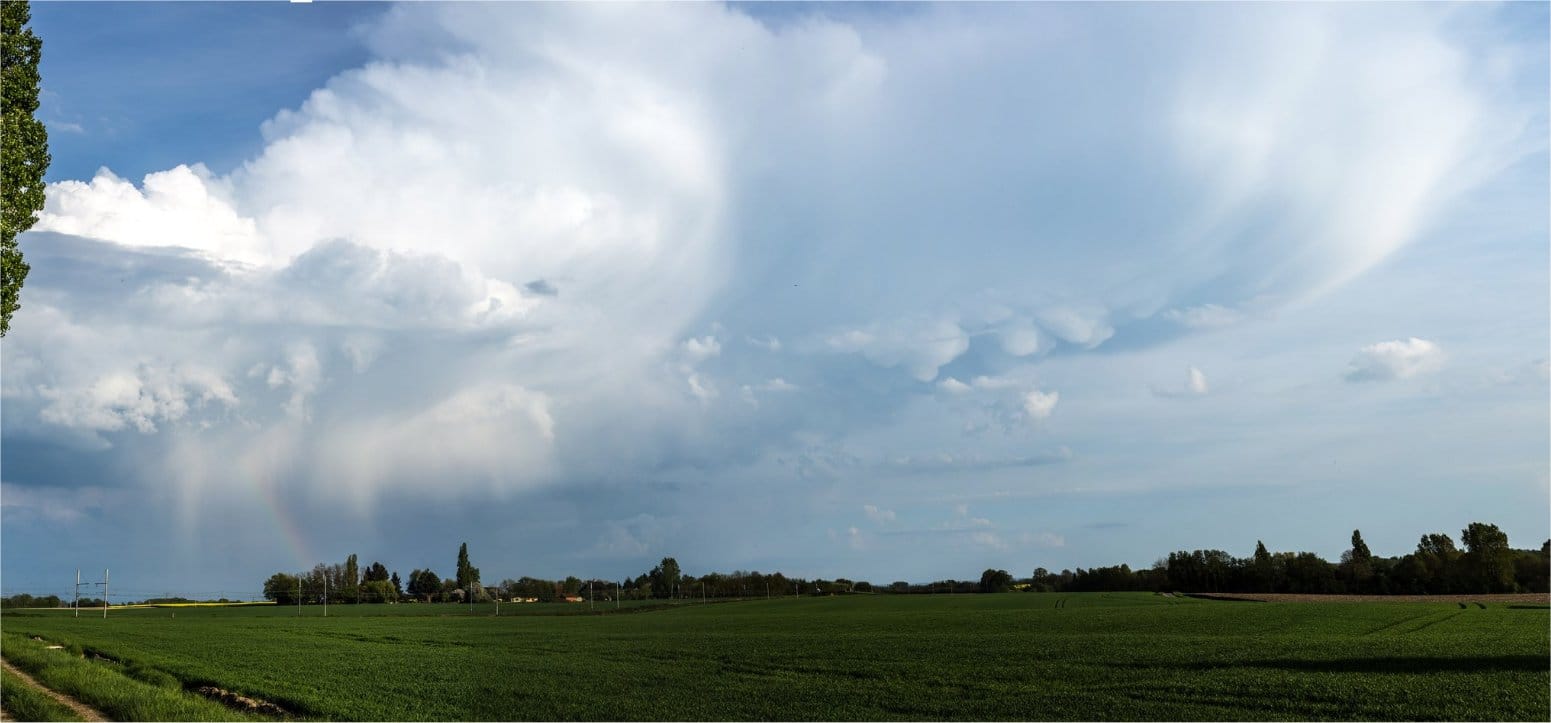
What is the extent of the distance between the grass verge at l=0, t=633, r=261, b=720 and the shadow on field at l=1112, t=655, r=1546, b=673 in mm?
28528

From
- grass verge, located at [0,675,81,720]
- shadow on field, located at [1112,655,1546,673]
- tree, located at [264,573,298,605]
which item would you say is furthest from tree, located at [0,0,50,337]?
tree, located at [264,573,298,605]

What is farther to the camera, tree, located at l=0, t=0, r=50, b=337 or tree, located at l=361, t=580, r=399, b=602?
tree, located at l=361, t=580, r=399, b=602

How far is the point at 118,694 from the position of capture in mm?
24969

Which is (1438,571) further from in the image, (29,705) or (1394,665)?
(29,705)

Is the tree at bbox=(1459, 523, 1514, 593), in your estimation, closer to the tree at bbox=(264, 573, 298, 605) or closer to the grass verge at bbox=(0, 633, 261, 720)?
the grass verge at bbox=(0, 633, 261, 720)

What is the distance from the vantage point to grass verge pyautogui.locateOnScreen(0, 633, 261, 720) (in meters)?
23.2

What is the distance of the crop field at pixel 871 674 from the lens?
25.8 meters

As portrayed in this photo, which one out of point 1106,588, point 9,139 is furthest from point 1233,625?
point 1106,588

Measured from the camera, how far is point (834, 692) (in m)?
29.1

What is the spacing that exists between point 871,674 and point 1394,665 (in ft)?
58.3

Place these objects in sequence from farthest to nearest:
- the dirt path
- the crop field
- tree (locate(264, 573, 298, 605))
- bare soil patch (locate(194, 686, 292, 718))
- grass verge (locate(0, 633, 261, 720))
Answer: tree (locate(264, 573, 298, 605)) → bare soil patch (locate(194, 686, 292, 718)) → the crop field → grass verge (locate(0, 633, 261, 720)) → the dirt path

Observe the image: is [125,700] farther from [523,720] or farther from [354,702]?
[523,720]

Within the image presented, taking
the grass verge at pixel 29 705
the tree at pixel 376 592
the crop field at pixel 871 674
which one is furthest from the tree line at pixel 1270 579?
the grass verge at pixel 29 705

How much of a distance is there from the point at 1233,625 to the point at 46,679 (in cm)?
5860
